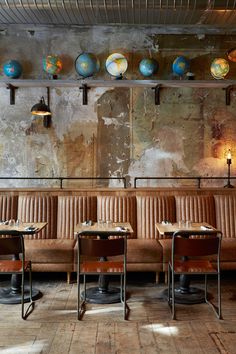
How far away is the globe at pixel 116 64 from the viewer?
18.3 feet

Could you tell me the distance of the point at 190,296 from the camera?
3.99m

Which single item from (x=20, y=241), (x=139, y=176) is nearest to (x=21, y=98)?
(x=139, y=176)

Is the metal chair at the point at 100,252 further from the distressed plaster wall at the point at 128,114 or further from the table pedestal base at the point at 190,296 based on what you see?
the distressed plaster wall at the point at 128,114

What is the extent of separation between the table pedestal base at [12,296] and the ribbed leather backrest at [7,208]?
1.19m

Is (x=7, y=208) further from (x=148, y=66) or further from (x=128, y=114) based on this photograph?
(x=148, y=66)

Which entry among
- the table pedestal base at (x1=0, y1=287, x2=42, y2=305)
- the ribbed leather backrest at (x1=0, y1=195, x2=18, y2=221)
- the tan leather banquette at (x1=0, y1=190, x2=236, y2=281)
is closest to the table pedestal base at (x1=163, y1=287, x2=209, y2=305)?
the tan leather banquette at (x1=0, y1=190, x2=236, y2=281)

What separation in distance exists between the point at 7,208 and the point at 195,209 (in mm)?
2631

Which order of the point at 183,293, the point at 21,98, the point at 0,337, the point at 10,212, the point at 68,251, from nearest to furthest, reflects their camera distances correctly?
the point at 0,337, the point at 183,293, the point at 68,251, the point at 10,212, the point at 21,98

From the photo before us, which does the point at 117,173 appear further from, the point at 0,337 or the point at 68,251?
the point at 0,337

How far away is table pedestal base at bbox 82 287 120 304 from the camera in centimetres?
386

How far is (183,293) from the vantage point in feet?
13.4

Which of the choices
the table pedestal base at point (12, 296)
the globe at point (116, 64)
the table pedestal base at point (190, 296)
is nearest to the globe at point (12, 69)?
the globe at point (116, 64)

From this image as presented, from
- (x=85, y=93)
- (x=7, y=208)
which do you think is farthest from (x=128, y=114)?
(x=7, y=208)

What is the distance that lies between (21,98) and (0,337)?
3940 mm
